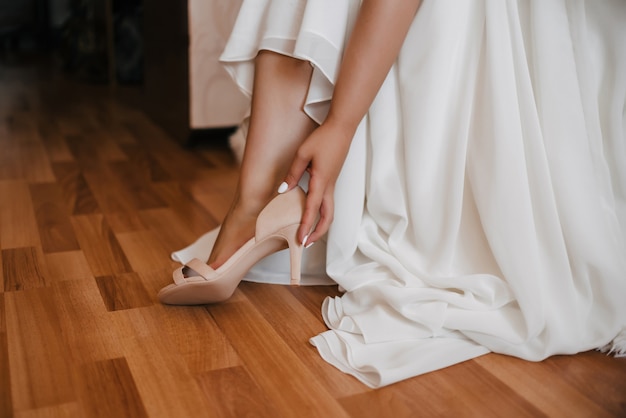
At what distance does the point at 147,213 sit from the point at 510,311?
0.75 metres

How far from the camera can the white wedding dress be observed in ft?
2.81

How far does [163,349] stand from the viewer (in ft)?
2.74

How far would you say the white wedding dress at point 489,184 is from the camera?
86cm

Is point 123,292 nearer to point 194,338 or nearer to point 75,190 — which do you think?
point 194,338

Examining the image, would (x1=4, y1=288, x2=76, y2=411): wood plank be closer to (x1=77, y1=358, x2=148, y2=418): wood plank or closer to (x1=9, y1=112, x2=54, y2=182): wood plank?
(x1=77, y1=358, x2=148, y2=418): wood plank

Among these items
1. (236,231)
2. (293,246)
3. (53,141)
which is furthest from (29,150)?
(293,246)

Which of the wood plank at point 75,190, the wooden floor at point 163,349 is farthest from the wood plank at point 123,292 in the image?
the wood plank at point 75,190

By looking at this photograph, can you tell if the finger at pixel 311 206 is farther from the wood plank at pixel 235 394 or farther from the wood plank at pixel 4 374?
the wood plank at pixel 4 374

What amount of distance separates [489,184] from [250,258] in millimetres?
330

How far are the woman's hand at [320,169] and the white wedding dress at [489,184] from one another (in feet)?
0.27

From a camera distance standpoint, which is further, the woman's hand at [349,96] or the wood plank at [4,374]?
the woman's hand at [349,96]

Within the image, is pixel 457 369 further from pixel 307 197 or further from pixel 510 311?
pixel 307 197

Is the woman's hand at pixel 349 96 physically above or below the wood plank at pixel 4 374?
above

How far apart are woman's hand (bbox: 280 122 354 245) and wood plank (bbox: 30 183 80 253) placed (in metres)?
0.47
